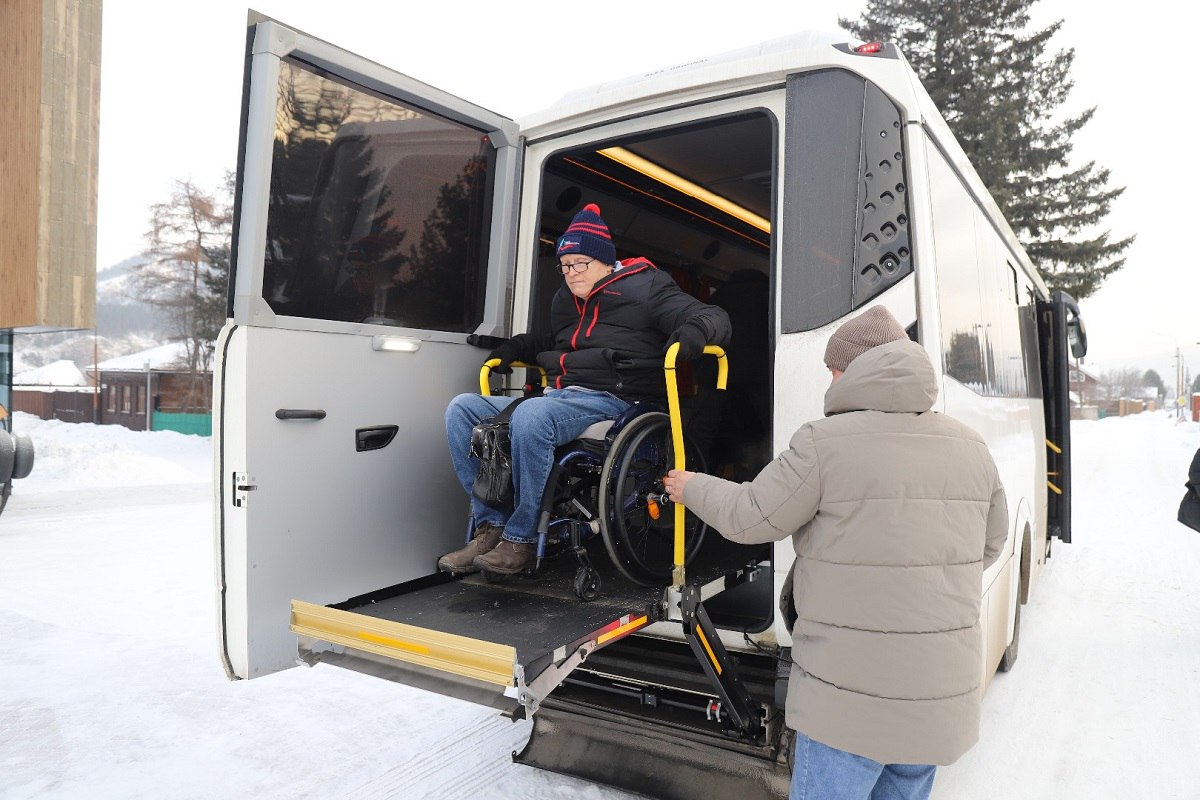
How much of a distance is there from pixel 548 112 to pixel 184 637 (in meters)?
3.68

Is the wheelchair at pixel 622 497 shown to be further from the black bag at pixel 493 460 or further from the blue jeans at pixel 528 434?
the black bag at pixel 493 460

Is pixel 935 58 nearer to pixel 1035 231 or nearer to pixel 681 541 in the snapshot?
pixel 1035 231

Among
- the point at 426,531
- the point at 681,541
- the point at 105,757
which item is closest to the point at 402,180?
the point at 426,531

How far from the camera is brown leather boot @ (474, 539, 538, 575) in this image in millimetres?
2884

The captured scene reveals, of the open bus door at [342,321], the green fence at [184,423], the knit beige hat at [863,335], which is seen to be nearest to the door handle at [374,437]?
the open bus door at [342,321]

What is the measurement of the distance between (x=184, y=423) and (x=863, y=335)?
2892 cm

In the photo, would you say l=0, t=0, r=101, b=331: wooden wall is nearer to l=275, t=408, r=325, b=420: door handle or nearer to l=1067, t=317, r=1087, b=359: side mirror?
l=275, t=408, r=325, b=420: door handle

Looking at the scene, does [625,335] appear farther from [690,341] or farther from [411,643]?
[411,643]

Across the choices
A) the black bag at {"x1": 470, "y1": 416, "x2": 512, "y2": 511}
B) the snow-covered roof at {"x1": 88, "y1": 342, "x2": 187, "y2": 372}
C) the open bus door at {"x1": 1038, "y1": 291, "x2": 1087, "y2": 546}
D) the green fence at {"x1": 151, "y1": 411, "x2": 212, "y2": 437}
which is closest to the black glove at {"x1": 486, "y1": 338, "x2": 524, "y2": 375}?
the black bag at {"x1": 470, "y1": 416, "x2": 512, "y2": 511}

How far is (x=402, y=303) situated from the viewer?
3.09 metres

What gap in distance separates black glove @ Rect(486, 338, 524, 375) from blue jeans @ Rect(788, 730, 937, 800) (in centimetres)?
181

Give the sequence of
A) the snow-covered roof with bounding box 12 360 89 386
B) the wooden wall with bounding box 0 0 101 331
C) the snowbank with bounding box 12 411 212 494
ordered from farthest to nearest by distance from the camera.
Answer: the snow-covered roof with bounding box 12 360 89 386
the snowbank with bounding box 12 411 212 494
the wooden wall with bounding box 0 0 101 331

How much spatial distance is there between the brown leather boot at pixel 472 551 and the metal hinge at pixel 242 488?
727 millimetres

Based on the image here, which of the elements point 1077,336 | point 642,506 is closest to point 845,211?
point 642,506
